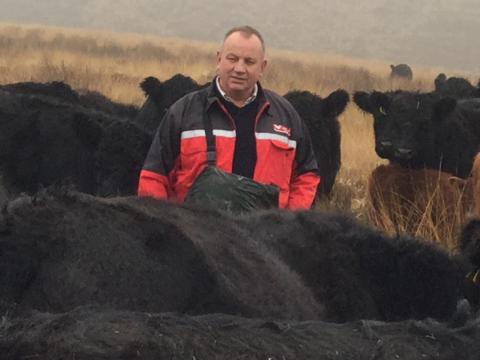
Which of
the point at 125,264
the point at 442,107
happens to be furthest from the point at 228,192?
the point at 442,107

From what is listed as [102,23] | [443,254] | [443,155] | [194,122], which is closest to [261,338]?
[443,254]

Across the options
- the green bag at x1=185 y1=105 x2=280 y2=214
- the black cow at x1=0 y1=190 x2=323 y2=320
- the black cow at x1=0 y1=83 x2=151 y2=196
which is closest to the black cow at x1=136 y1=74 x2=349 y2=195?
the black cow at x1=0 y1=83 x2=151 y2=196

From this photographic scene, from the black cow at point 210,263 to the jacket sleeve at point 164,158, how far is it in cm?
157

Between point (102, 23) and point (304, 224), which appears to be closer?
point (304, 224)

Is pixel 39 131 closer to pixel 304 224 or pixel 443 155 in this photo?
pixel 443 155

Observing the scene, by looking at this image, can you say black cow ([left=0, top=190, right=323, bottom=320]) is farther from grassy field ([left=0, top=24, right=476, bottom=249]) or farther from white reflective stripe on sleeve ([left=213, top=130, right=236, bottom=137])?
grassy field ([left=0, top=24, right=476, bottom=249])

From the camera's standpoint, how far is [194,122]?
592 cm

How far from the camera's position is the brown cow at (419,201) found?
25.7 ft

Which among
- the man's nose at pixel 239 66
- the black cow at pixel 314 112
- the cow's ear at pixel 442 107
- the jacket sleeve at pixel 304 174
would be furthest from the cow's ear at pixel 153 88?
the man's nose at pixel 239 66

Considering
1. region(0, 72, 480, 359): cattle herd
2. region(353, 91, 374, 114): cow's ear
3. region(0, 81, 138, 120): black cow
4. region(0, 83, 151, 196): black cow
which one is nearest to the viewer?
region(0, 72, 480, 359): cattle herd

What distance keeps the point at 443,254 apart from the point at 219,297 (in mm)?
1589

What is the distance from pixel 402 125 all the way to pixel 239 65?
5547mm

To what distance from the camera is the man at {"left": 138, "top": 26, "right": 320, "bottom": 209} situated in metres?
5.88

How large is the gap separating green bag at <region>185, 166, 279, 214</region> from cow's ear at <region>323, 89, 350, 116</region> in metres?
6.96
